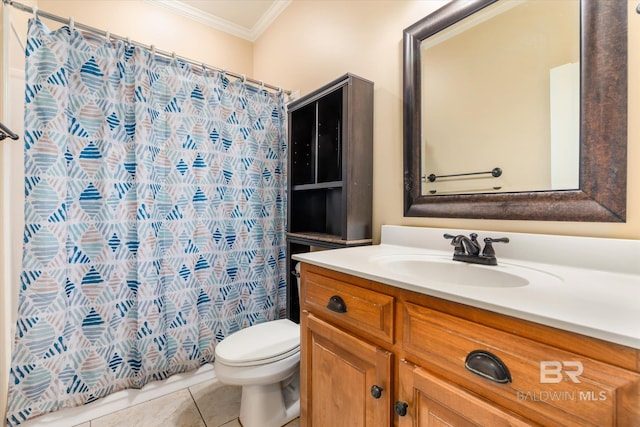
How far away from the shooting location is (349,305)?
920 millimetres

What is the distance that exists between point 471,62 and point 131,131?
1753 millimetres

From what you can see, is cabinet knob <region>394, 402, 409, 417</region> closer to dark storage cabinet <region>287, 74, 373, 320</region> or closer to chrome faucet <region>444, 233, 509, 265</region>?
chrome faucet <region>444, 233, 509, 265</region>

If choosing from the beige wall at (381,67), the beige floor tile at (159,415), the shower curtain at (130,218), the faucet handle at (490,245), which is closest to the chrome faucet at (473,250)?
the faucet handle at (490,245)

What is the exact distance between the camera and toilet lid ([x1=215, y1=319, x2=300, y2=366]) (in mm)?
1301

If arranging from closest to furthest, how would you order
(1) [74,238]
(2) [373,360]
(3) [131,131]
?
(2) [373,360]
(1) [74,238]
(3) [131,131]

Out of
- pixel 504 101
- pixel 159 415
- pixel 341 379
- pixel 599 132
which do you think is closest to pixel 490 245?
pixel 599 132

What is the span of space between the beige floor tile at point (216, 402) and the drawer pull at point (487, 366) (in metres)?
1.38

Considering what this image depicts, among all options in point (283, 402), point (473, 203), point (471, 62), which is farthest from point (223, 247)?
point (471, 62)

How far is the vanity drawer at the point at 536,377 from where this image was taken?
1.46ft

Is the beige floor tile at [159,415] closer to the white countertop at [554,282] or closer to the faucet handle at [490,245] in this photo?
the white countertop at [554,282]

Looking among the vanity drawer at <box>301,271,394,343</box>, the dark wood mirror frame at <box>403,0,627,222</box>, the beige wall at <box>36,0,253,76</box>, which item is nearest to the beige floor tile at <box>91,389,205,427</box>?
the vanity drawer at <box>301,271,394,343</box>

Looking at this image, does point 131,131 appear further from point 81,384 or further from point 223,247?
point 81,384

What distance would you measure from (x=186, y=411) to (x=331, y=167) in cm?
162

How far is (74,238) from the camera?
1.43m
